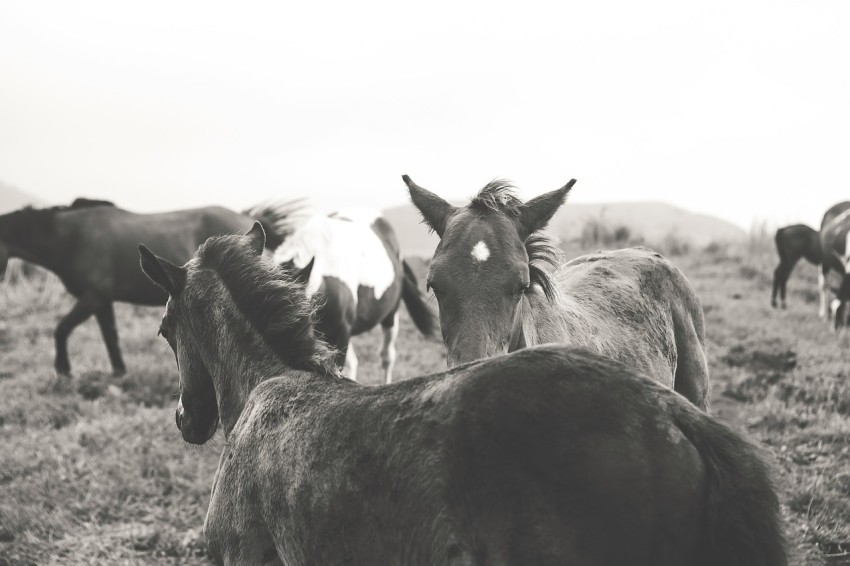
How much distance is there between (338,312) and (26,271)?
408 inches

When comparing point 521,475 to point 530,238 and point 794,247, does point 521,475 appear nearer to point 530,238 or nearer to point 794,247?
point 530,238

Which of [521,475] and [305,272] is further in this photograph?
[305,272]

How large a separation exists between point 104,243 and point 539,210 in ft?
22.7

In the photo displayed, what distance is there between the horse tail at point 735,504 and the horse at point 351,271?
4.15m

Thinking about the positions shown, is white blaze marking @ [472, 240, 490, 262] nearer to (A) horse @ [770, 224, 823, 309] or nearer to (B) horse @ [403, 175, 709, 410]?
(B) horse @ [403, 175, 709, 410]

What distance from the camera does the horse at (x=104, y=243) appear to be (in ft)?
29.1

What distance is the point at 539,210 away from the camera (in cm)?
371

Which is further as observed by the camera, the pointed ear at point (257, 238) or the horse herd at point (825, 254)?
the horse herd at point (825, 254)

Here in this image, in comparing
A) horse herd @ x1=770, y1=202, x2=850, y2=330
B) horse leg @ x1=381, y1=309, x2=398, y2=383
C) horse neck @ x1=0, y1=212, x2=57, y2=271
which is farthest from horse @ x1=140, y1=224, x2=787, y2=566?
horse herd @ x1=770, y1=202, x2=850, y2=330

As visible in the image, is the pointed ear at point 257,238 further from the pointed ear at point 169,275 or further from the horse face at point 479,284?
the horse face at point 479,284

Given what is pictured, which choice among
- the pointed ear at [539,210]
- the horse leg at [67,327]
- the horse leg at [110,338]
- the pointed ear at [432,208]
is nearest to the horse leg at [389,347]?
the horse leg at [110,338]

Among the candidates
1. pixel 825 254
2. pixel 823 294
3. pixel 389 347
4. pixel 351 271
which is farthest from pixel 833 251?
pixel 351 271

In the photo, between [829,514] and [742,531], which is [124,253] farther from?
[742,531]

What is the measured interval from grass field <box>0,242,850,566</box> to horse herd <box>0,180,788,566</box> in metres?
0.34
